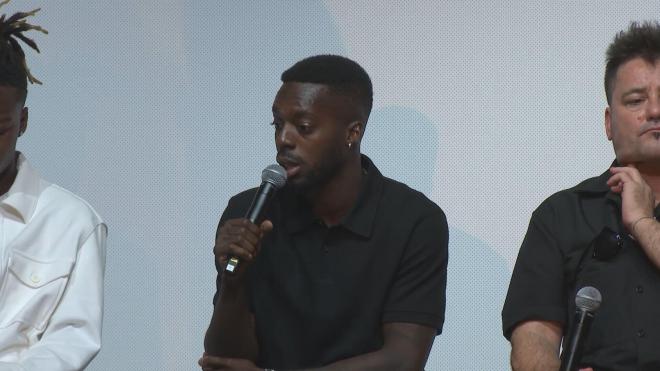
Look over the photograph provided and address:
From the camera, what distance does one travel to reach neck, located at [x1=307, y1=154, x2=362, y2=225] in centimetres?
336

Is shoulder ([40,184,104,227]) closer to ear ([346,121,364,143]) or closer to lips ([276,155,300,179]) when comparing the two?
lips ([276,155,300,179])

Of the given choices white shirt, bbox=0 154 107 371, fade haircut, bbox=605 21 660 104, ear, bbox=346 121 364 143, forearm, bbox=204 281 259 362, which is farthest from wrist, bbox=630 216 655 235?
white shirt, bbox=0 154 107 371

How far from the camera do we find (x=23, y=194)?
3135 mm

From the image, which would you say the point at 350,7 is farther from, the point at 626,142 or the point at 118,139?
the point at 626,142

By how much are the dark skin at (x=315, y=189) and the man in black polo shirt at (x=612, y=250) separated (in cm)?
30

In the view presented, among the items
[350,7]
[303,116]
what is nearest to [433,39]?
[350,7]

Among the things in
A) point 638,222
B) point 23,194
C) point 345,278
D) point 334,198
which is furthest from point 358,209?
point 23,194

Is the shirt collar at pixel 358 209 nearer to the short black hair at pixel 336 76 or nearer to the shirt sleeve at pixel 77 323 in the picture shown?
the short black hair at pixel 336 76

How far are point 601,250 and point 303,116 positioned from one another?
0.86 metres

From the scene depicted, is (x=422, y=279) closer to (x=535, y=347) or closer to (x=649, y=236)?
(x=535, y=347)

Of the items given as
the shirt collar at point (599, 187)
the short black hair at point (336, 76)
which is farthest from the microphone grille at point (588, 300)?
the short black hair at point (336, 76)

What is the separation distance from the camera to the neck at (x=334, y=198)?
3355mm

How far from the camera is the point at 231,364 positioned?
308 cm

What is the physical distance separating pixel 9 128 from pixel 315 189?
82 centimetres
